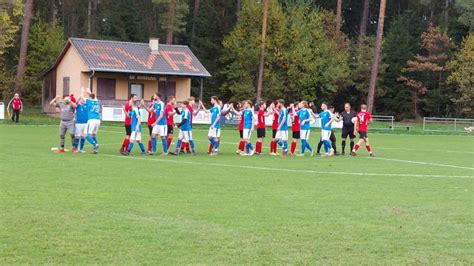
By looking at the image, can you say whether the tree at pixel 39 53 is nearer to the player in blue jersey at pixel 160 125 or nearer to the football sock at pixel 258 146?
the football sock at pixel 258 146

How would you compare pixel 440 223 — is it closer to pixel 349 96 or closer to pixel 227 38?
pixel 227 38

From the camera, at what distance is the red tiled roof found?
4797cm

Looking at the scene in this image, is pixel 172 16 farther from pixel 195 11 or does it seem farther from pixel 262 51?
pixel 195 11

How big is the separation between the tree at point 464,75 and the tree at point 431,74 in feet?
4.43

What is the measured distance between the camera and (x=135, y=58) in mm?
49875

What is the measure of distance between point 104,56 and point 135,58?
2212mm

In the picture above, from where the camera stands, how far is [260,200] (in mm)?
12336

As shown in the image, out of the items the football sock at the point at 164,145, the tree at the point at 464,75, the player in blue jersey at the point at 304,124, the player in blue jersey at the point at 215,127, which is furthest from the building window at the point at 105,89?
the tree at the point at 464,75

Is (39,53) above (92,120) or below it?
above

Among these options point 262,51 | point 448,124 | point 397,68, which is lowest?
point 448,124

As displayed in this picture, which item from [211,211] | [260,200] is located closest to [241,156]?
[260,200]

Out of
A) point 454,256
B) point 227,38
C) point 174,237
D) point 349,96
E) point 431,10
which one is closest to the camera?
point 454,256

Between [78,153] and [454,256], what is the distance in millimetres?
14894

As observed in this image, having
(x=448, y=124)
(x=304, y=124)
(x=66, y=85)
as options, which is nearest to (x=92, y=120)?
(x=304, y=124)
